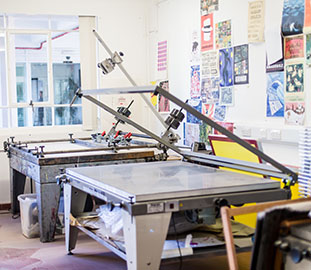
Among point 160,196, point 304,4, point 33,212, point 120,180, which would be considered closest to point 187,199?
point 160,196

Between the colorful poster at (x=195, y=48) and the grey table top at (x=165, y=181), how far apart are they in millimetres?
2020

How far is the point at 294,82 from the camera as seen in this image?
3.85 m

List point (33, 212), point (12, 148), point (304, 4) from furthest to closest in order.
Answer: point (12, 148), point (33, 212), point (304, 4)

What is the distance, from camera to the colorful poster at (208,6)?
4.89 m

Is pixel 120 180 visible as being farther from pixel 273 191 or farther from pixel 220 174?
pixel 273 191

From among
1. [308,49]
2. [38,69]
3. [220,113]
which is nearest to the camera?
[308,49]

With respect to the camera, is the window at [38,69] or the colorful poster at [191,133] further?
the window at [38,69]

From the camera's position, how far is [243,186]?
274 cm

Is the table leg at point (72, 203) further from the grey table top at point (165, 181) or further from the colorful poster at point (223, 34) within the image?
the colorful poster at point (223, 34)

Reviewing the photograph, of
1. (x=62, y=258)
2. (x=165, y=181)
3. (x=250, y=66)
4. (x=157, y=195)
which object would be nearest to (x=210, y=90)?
(x=250, y=66)

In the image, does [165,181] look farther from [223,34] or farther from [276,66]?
[223,34]

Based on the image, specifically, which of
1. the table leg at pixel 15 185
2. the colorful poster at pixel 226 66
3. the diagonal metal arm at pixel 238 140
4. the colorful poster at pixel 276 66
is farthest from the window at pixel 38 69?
the diagonal metal arm at pixel 238 140

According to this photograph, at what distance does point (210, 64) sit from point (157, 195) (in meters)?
2.69

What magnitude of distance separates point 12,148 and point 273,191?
3064mm
